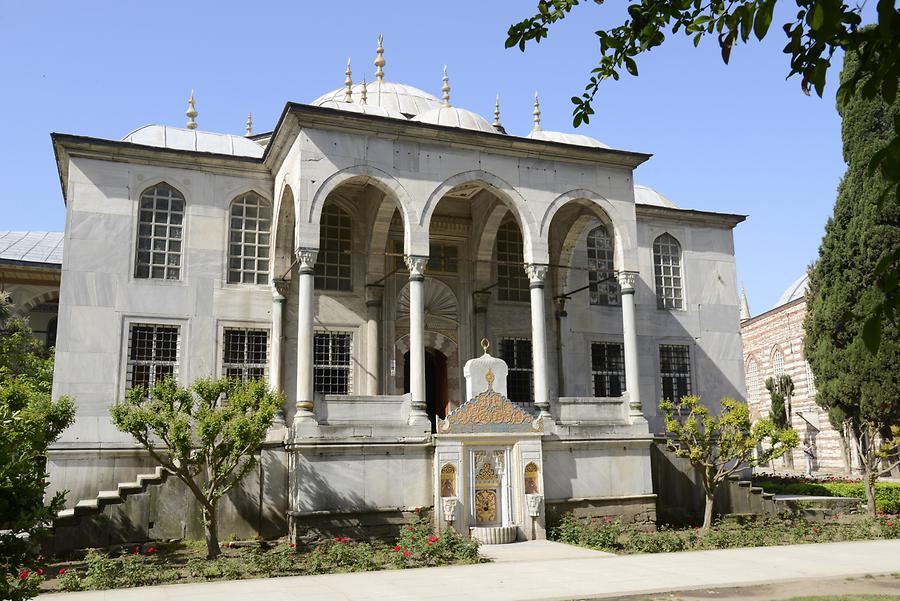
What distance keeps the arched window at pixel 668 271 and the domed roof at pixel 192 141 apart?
11.3m

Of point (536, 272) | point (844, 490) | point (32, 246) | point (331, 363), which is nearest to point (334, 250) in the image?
point (331, 363)

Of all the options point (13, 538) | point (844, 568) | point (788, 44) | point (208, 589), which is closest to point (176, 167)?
point (208, 589)

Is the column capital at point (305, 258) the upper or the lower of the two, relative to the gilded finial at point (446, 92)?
lower

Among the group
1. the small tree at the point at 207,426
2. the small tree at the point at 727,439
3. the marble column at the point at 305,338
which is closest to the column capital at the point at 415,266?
the marble column at the point at 305,338

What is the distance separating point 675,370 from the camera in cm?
2197

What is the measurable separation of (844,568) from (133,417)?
36.3 feet

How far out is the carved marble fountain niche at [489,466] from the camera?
47.8 ft

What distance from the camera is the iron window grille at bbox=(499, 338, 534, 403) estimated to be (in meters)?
20.8

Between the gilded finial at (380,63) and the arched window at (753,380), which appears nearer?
the gilded finial at (380,63)

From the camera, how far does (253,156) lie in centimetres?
1909

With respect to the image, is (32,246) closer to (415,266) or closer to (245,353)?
(245,353)

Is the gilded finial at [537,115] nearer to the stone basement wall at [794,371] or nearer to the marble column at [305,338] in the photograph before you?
the marble column at [305,338]

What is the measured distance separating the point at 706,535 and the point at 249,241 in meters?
11.9

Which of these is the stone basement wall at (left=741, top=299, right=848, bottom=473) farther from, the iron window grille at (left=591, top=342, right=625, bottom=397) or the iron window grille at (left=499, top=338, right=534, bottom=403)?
the iron window grille at (left=499, top=338, right=534, bottom=403)
